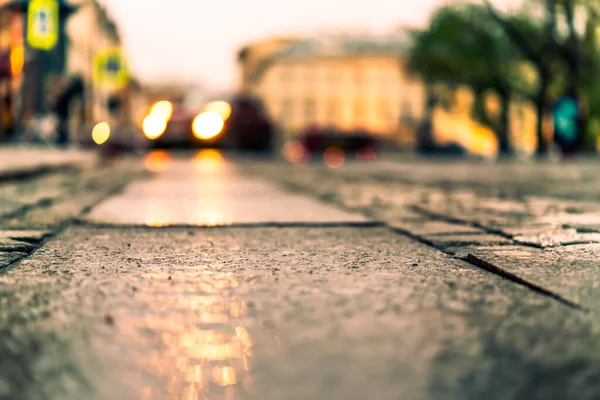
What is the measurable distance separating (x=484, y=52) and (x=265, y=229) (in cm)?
3386

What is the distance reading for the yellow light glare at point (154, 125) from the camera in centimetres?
2252

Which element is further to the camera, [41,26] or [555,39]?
[555,39]

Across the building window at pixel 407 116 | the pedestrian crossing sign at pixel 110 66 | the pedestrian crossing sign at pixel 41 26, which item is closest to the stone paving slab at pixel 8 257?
the pedestrian crossing sign at pixel 41 26

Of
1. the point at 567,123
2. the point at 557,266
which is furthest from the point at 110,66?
the point at 557,266

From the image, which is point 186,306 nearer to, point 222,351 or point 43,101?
point 222,351

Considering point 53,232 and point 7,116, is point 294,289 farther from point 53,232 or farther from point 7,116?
point 7,116

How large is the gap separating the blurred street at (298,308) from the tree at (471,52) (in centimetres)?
3215

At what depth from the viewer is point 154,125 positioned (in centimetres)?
2283

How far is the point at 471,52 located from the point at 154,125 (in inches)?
755

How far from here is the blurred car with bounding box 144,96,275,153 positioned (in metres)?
22.5

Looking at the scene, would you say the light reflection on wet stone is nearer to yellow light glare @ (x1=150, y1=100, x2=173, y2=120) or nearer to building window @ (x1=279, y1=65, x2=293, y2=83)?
yellow light glare @ (x1=150, y1=100, x2=173, y2=120)

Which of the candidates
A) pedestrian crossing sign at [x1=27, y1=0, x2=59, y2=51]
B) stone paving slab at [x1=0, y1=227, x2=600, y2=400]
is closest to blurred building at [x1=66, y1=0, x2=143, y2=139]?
pedestrian crossing sign at [x1=27, y1=0, x2=59, y2=51]

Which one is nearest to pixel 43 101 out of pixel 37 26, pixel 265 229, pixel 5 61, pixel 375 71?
pixel 5 61

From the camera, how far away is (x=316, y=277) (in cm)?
369
